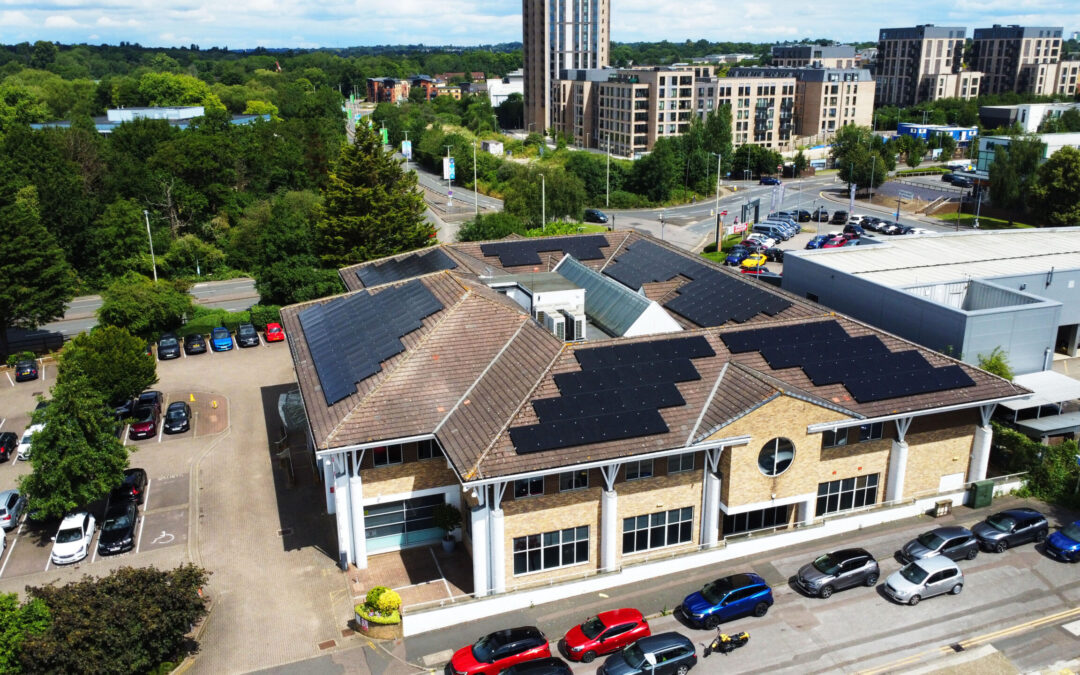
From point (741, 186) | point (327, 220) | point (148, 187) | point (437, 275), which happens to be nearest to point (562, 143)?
point (741, 186)

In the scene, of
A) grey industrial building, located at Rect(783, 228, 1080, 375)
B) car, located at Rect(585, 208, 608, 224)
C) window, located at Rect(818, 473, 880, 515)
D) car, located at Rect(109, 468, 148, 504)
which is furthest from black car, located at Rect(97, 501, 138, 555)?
car, located at Rect(585, 208, 608, 224)

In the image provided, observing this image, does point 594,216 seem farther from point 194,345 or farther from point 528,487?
point 528,487

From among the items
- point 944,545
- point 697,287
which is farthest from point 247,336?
point 944,545

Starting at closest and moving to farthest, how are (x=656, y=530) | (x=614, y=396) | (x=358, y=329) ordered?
1. (x=614, y=396)
2. (x=656, y=530)
3. (x=358, y=329)

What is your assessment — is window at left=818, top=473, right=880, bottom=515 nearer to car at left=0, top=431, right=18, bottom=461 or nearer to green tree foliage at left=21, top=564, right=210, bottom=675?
green tree foliage at left=21, top=564, right=210, bottom=675

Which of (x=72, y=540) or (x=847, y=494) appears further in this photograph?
(x=847, y=494)

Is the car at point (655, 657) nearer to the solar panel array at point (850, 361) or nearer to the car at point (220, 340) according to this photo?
the solar panel array at point (850, 361)

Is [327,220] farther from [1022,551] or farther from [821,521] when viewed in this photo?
[1022,551]
